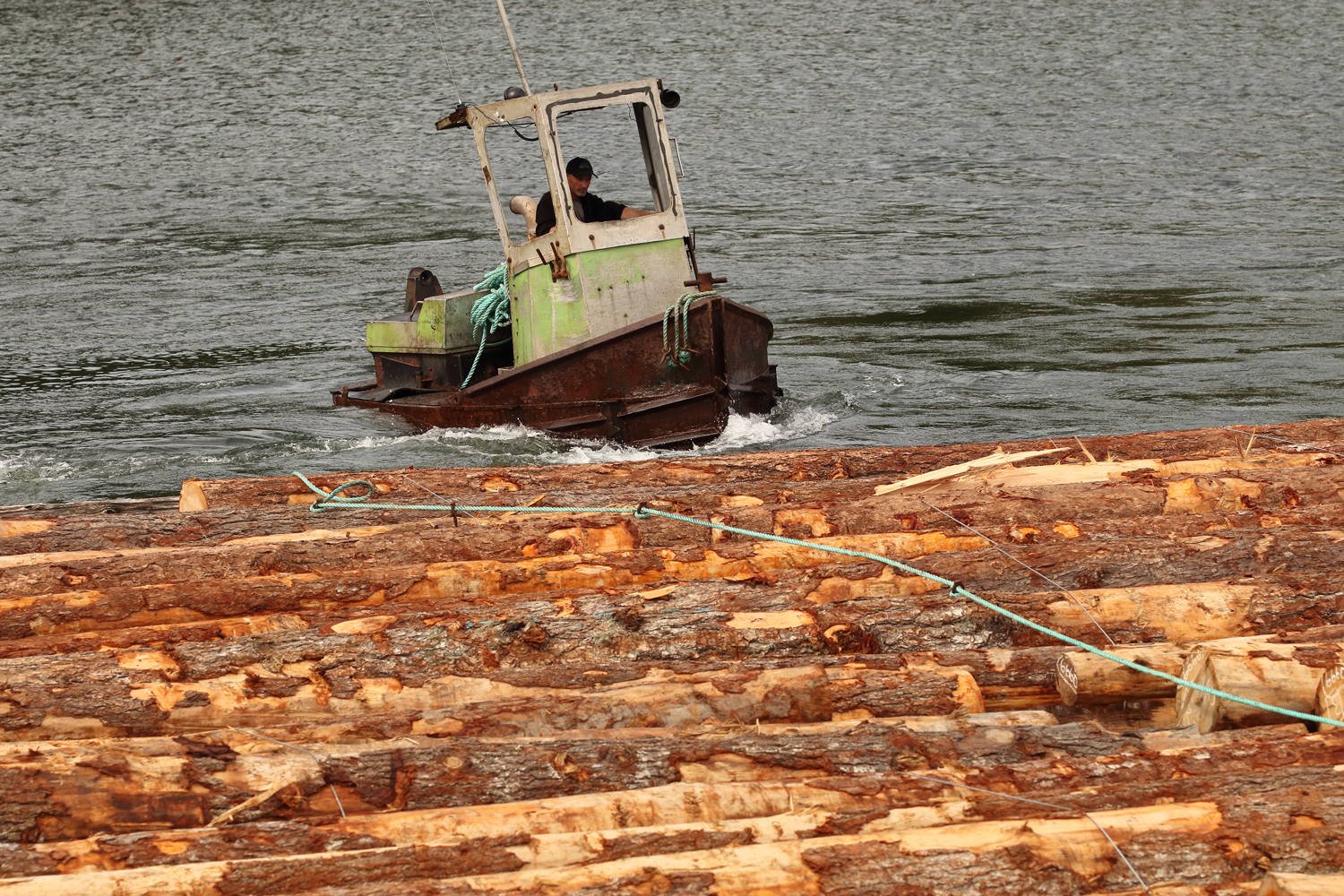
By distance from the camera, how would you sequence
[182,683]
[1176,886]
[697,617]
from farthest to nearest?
[697,617] → [182,683] → [1176,886]

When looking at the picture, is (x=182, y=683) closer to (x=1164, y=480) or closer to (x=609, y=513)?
(x=609, y=513)

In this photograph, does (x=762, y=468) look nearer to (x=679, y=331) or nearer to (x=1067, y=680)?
(x=1067, y=680)

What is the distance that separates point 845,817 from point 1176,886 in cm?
73

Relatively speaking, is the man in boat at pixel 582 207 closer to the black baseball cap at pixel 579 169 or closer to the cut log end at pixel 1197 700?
the black baseball cap at pixel 579 169

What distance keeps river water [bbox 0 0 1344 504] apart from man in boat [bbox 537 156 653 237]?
169 cm

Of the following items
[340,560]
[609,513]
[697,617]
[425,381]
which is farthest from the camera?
[425,381]

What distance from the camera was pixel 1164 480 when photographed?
19.2 ft

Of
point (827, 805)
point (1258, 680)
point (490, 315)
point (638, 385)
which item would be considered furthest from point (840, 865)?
point (490, 315)

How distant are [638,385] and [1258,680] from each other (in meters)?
6.86

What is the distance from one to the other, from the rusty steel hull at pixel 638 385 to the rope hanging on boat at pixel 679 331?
0.02m

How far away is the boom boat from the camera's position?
10.3 meters

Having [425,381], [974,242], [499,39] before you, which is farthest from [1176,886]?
[499,39]

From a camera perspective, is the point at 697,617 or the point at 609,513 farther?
the point at 609,513

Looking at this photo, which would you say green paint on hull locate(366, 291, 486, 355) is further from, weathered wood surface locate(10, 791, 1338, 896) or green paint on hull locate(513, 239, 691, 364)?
weathered wood surface locate(10, 791, 1338, 896)
